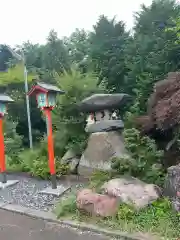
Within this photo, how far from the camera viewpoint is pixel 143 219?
421 cm

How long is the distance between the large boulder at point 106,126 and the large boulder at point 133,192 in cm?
290

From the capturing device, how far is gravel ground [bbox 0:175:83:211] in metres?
5.46

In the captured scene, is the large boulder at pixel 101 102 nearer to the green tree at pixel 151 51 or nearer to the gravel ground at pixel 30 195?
the green tree at pixel 151 51

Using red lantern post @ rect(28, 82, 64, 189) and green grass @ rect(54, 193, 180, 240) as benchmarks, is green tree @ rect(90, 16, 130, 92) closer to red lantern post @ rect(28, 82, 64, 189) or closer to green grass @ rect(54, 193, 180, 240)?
red lantern post @ rect(28, 82, 64, 189)

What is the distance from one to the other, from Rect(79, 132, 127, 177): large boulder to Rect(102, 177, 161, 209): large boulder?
2.24 metres

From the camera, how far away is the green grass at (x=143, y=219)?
3932 mm


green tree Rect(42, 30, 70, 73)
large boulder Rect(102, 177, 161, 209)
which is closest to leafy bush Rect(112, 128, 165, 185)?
large boulder Rect(102, 177, 161, 209)

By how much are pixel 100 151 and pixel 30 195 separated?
234 cm

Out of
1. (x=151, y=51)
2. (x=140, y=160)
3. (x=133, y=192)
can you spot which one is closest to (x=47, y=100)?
(x=140, y=160)

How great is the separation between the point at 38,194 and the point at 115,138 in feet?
9.03

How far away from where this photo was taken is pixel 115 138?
25.2ft

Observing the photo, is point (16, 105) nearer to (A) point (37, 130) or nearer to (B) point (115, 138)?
(A) point (37, 130)

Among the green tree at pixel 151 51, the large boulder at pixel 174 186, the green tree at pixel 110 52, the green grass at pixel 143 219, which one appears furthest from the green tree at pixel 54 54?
the green grass at pixel 143 219

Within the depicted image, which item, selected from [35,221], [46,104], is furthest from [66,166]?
[35,221]
